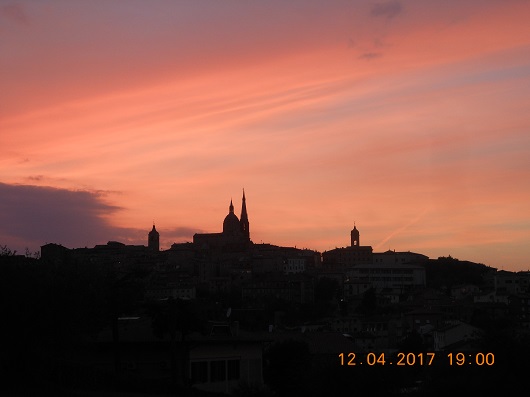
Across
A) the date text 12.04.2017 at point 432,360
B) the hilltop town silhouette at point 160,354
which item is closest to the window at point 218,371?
the hilltop town silhouette at point 160,354

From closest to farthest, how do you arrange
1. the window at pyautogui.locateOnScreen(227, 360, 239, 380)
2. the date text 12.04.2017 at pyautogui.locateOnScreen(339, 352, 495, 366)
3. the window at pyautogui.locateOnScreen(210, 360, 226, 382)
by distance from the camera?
the date text 12.04.2017 at pyautogui.locateOnScreen(339, 352, 495, 366) < the window at pyautogui.locateOnScreen(210, 360, 226, 382) < the window at pyautogui.locateOnScreen(227, 360, 239, 380)

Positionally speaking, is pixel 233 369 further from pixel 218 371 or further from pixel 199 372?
pixel 199 372

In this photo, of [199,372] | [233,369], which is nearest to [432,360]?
[233,369]

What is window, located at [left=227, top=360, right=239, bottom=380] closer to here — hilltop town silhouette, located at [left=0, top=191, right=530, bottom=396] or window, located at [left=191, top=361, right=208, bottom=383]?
hilltop town silhouette, located at [left=0, top=191, right=530, bottom=396]

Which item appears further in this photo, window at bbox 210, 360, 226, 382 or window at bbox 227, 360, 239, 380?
window at bbox 227, 360, 239, 380

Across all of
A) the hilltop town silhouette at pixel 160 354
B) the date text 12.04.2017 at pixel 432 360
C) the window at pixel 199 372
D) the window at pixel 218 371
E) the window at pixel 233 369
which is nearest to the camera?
the hilltop town silhouette at pixel 160 354

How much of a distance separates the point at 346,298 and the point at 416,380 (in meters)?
144

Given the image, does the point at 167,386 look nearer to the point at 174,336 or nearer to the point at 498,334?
the point at 174,336

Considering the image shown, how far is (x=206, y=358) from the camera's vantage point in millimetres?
37531

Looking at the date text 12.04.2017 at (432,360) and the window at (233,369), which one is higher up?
the date text 12.04.2017 at (432,360)

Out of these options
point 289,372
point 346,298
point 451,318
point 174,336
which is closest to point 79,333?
point 174,336

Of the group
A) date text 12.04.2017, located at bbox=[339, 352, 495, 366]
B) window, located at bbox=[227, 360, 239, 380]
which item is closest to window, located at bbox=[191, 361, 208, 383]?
window, located at bbox=[227, 360, 239, 380]

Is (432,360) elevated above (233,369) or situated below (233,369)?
above

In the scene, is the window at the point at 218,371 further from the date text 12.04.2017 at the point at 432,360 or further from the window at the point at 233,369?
the date text 12.04.2017 at the point at 432,360
